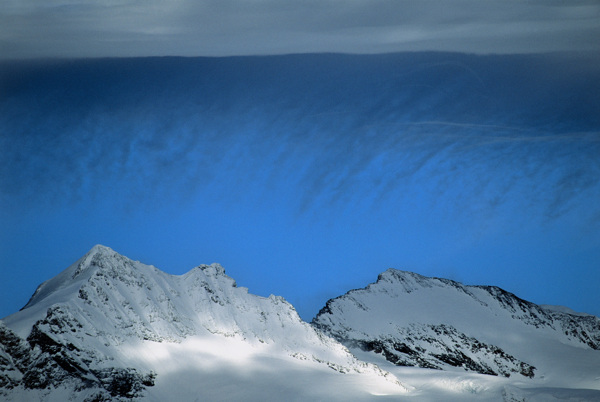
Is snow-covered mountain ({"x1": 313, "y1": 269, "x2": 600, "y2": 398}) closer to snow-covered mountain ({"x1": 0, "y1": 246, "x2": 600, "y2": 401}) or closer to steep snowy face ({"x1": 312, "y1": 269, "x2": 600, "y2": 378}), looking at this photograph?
steep snowy face ({"x1": 312, "y1": 269, "x2": 600, "y2": 378})

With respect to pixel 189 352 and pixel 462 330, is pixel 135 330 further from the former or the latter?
pixel 462 330

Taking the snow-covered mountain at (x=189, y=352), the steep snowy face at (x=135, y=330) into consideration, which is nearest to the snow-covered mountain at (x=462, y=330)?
the snow-covered mountain at (x=189, y=352)

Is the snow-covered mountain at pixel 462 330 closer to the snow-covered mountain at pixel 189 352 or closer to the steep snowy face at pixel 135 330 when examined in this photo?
the snow-covered mountain at pixel 189 352

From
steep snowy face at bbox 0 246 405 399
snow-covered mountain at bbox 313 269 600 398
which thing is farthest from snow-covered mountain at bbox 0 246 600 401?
snow-covered mountain at bbox 313 269 600 398

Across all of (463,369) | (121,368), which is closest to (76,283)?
(121,368)

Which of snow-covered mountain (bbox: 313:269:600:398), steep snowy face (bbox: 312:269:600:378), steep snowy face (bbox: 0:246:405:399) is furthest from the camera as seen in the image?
steep snowy face (bbox: 312:269:600:378)
